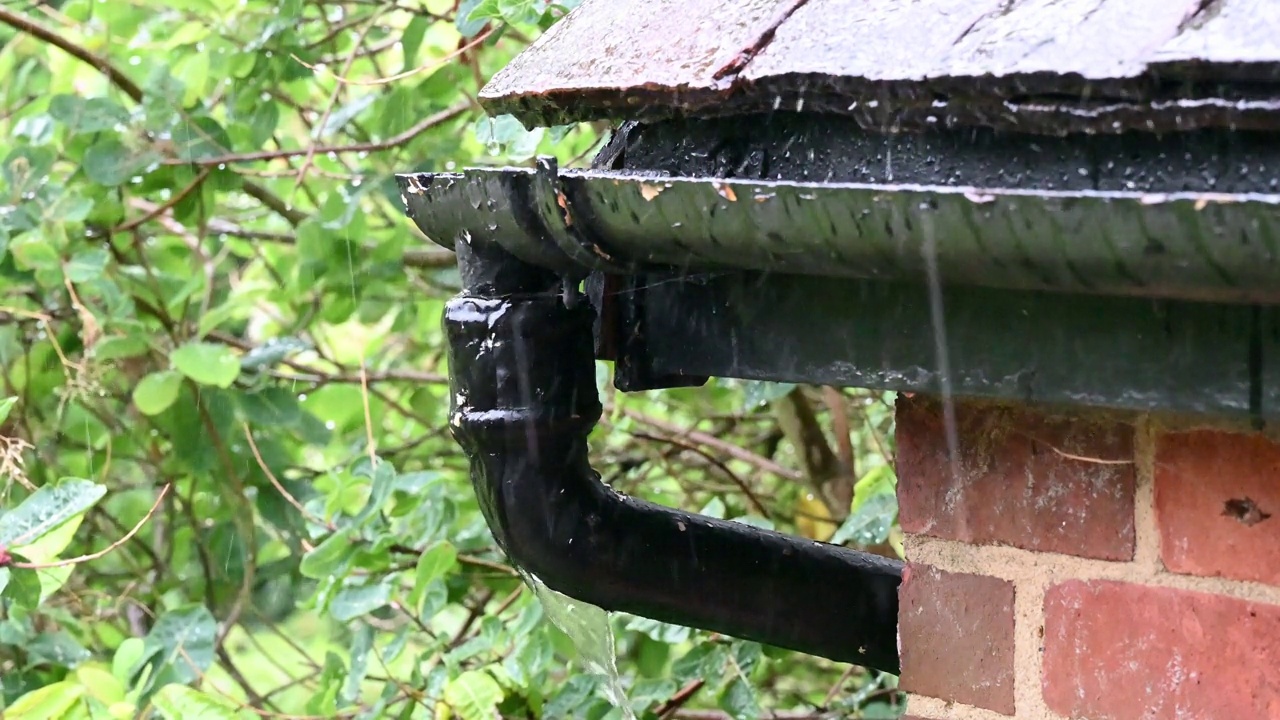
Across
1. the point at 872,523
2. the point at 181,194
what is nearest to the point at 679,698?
the point at 872,523

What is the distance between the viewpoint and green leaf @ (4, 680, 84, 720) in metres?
1.53

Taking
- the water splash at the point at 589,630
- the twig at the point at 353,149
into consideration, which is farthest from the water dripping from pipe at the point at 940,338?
the twig at the point at 353,149

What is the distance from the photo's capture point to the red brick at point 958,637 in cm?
102

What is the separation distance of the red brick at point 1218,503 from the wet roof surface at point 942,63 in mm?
321

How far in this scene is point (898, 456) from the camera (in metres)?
1.07

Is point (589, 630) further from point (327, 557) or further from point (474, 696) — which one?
point (327, 557)

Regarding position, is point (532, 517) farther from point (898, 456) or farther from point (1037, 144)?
point (1037, 144)

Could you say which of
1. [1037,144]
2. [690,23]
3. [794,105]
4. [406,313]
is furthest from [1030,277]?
[406,313]

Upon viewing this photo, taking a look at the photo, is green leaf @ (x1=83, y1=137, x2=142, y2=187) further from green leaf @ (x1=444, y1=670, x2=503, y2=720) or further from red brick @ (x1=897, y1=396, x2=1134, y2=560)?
red brick @ (x1=897, y1=396, x2=1134, y2=560)

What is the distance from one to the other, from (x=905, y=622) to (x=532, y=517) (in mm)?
343

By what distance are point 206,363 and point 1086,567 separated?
175cm

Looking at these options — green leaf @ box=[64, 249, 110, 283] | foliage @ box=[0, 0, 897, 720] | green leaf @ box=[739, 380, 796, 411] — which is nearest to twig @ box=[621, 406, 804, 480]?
foliage @ box=[0, 0, 897, 720]

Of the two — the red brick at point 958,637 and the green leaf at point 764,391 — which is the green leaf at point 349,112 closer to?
the green leaf at point 764,391

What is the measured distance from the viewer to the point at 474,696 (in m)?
1.76
